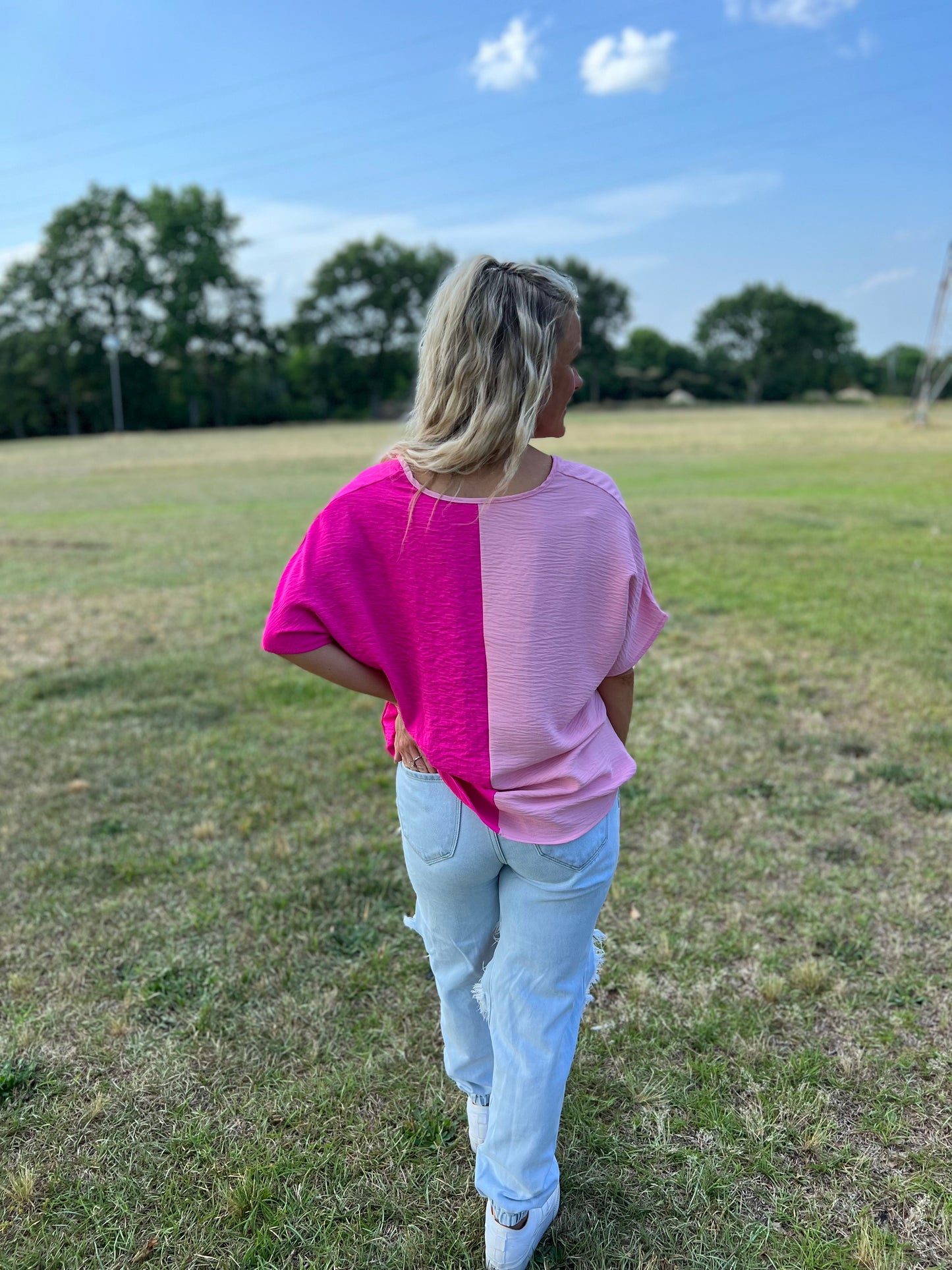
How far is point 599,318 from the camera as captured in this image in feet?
247

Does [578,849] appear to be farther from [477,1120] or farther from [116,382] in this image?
[116,382]

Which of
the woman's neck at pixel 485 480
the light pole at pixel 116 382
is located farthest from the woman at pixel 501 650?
the light pole at pixel 116 382

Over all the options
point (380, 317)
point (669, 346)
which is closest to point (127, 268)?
point (380, 317)

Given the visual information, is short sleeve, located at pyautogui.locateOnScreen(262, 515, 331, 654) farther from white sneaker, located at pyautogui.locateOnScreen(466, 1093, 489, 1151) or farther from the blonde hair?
white sneaker, located at pyautogui.locateOnScreen(466, 1093, 489, 1151)

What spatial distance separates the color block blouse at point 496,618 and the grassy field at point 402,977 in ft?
3.66

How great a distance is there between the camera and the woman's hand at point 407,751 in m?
1.63

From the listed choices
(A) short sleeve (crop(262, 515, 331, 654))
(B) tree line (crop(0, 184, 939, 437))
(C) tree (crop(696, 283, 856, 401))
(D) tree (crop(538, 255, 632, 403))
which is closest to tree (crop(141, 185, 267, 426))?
(B) tree line (crop(0, 184, 939, 437))

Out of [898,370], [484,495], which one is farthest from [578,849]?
[898,370]

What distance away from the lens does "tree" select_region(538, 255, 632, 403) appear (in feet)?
229

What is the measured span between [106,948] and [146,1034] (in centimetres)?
51

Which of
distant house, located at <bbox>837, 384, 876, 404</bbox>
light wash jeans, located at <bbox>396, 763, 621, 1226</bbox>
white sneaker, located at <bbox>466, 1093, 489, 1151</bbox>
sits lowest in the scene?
white sneaker, located at <bbox>466, 1093, 489, 1151</bbox>

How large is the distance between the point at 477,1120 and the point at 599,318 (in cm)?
7973

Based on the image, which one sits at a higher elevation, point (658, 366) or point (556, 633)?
point (658, 366)

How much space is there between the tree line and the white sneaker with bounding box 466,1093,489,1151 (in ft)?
133
